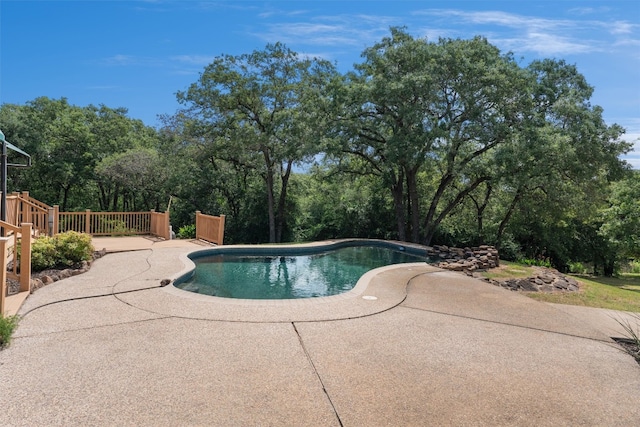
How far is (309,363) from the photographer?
11.5 ft

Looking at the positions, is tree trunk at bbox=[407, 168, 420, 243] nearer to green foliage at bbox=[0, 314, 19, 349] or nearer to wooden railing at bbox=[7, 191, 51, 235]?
wooden railing at bbox=[7, 191, 51, 235]

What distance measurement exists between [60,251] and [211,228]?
5.22 meters

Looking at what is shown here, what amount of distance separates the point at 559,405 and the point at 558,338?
5.88ft

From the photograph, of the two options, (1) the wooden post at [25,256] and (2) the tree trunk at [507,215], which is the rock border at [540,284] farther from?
(1) the wooden post at [25,256]

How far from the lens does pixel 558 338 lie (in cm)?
447

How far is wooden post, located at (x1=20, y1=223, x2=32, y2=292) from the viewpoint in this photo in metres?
5.33

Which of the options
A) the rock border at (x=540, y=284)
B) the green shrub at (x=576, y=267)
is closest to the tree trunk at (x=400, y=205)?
the rock border at (x=540, y=284)

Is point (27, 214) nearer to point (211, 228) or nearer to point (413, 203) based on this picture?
point (211, 228)

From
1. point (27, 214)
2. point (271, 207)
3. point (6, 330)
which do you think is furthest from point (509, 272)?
point (27, 214)

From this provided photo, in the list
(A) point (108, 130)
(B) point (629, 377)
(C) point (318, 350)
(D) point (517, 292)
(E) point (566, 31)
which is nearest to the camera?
(B) point (629, 377)

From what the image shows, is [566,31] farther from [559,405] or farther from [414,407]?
[414,407]

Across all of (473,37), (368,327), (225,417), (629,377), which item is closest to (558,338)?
(629,377)

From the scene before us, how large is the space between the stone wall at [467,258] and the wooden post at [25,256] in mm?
7970

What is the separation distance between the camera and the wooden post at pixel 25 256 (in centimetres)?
533
